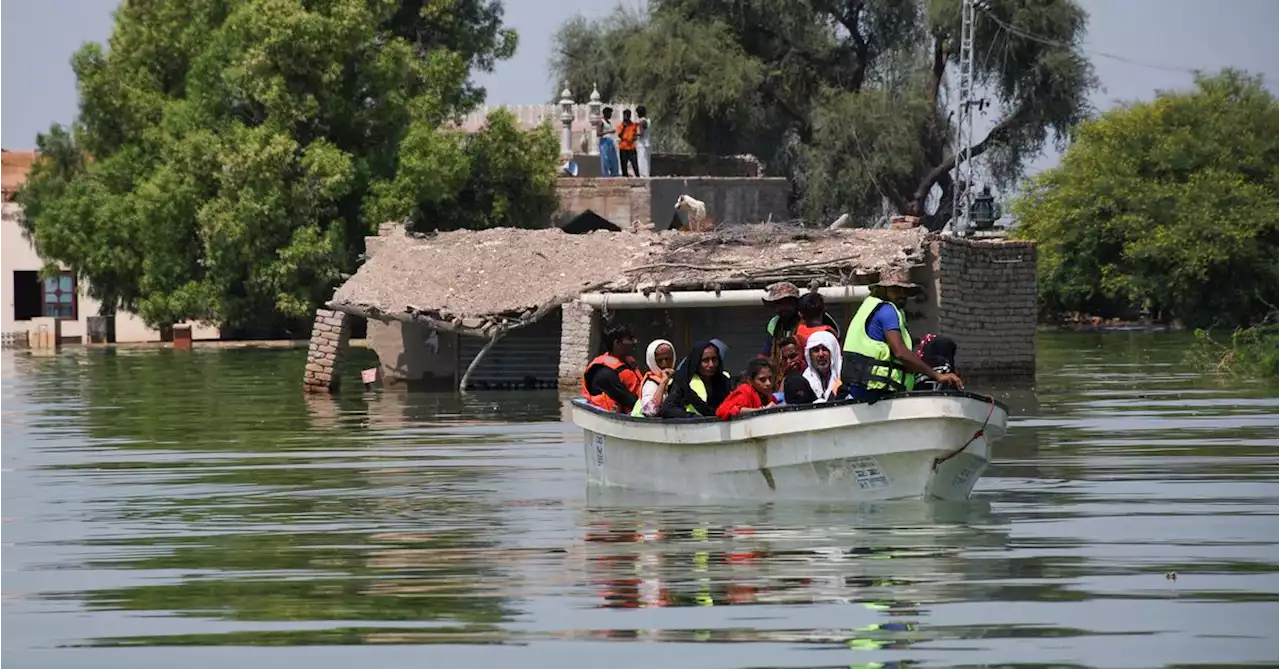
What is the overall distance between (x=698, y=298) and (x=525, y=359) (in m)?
4.89

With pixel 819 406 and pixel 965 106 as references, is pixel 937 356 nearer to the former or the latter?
pixel 819 406

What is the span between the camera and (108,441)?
25.9m

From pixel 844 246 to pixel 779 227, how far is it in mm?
1666

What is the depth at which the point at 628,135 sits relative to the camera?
50219 mm

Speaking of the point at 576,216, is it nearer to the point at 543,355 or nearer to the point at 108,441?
the point at 543,355

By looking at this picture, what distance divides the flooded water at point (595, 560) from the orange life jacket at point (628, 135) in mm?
25162

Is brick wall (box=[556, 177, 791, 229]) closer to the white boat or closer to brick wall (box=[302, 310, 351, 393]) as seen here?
brick wall (box=[302, 310, 351, 393])

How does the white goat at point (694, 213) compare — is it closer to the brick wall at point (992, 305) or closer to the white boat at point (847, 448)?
the brick wall at point (992, 305)

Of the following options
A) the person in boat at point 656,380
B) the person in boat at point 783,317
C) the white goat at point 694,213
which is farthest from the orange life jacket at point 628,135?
the person in boat at point 783,317

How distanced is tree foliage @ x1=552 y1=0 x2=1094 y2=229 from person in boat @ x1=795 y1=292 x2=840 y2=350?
4547 centimetres

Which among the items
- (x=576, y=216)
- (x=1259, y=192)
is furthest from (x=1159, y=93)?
(x=576, y=216)

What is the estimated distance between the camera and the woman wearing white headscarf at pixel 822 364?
17016 millimetres

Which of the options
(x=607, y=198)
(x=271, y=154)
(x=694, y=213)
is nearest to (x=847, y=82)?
(x=607, y=198)

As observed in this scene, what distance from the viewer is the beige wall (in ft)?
197
